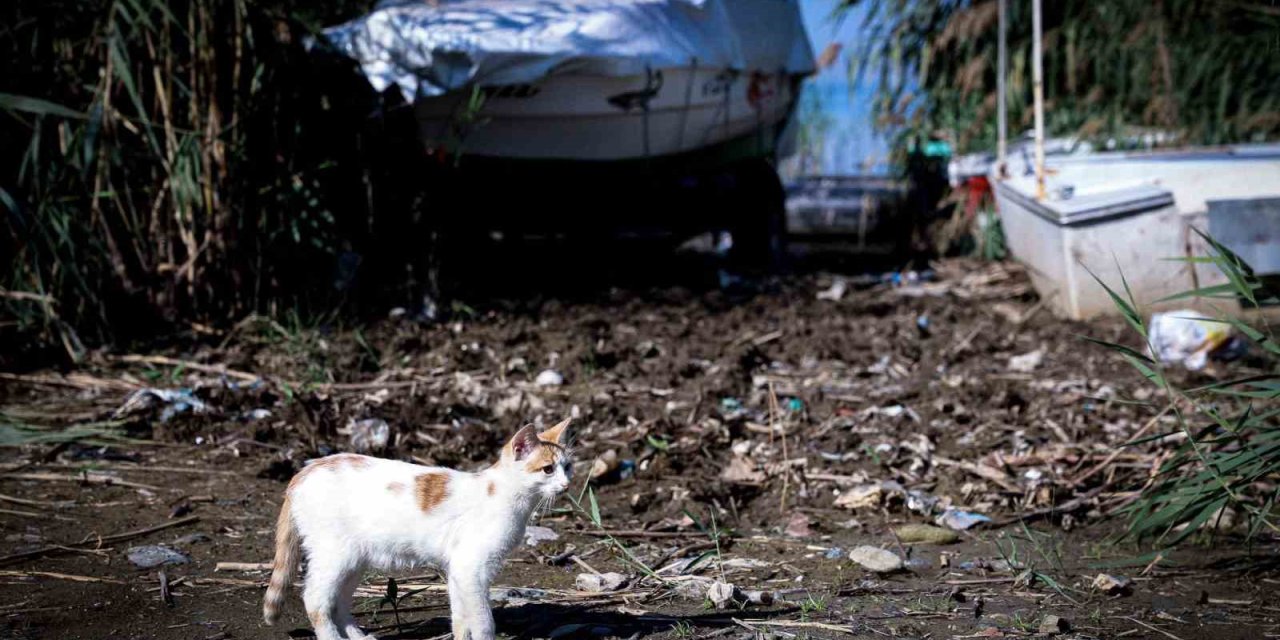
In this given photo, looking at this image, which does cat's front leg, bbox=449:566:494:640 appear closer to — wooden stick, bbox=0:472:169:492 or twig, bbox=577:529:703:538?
twig, bbox=577:529:703:538

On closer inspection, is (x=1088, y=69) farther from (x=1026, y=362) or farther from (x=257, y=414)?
(x=257, y=414)

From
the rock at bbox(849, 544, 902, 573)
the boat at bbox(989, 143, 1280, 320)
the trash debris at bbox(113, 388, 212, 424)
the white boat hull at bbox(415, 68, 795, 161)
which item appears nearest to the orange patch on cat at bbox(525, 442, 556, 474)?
the rock at bbox(849, 544, 902, 573)

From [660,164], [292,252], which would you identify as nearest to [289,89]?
[292,252]

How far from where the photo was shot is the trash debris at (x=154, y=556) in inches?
137

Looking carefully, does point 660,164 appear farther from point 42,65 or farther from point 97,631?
point 97,631

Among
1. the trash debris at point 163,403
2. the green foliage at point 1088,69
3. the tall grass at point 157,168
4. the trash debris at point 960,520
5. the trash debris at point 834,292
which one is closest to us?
the trash debris at point 960,520

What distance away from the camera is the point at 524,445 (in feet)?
9.03

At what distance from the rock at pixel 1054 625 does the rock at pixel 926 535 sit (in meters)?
0.87

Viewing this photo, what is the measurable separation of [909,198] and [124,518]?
8.91m

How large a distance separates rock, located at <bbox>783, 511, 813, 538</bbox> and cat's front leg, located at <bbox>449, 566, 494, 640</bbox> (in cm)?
159

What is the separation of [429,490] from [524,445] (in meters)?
0.25

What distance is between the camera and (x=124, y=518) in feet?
12.8

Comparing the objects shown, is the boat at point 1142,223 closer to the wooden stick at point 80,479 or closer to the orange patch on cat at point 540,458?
the orange patch on cat at point 540,458

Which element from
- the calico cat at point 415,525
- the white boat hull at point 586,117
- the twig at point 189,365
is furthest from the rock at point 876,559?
the white boat hull at point 586,117
